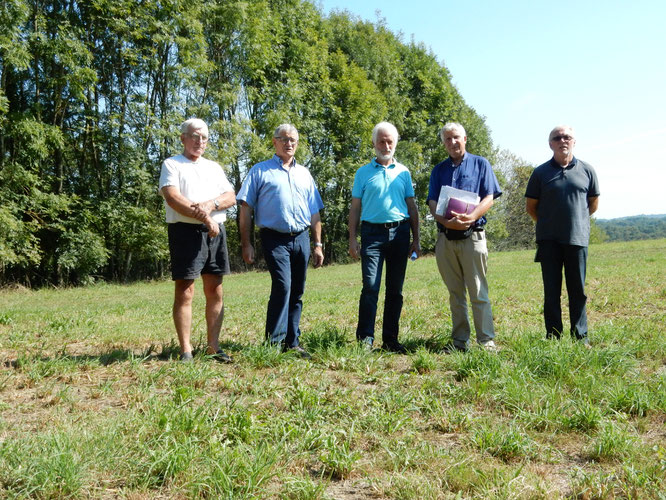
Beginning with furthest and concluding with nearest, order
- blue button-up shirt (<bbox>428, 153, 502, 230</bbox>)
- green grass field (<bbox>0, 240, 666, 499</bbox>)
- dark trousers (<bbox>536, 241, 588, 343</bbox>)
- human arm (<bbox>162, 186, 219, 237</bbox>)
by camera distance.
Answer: dark trousers (<bbox>536, 241, 588, 343</bbox>)
blue button-up shirt (<bbox>428, 153, 502, 230</bbox>)
human arm (<bbox>162, 186, 219, 237</bbox>)
green grass field (<bbox>0, 240, 666, 499</bbox>)

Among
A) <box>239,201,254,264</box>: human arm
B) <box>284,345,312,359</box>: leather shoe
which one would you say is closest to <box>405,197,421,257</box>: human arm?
<box>284,345,312,359</box>: leather shoe

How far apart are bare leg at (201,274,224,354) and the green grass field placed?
341 millimetres

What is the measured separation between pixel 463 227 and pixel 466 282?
0.59 meters

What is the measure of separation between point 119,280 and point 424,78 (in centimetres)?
2402

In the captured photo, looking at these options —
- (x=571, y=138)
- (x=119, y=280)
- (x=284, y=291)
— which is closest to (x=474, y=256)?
(x=571, y=138)

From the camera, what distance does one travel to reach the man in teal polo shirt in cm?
499

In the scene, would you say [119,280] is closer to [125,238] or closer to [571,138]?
[125,238]

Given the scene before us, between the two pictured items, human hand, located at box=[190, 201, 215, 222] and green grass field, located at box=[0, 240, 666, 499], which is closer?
green grass field, located at box=[0, 240, 666, 499]

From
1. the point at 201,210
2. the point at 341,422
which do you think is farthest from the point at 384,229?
the point at 341,422

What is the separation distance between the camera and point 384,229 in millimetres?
5004

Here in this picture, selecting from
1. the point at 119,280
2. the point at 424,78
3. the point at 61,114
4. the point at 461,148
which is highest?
the point at 424,78

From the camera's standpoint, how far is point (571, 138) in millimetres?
4988

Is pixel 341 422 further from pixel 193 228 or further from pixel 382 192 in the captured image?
pixel 382 192

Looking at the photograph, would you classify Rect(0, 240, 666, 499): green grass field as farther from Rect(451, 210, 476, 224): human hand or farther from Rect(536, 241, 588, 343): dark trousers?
Rect(451, 210, 476, 224): human hand
